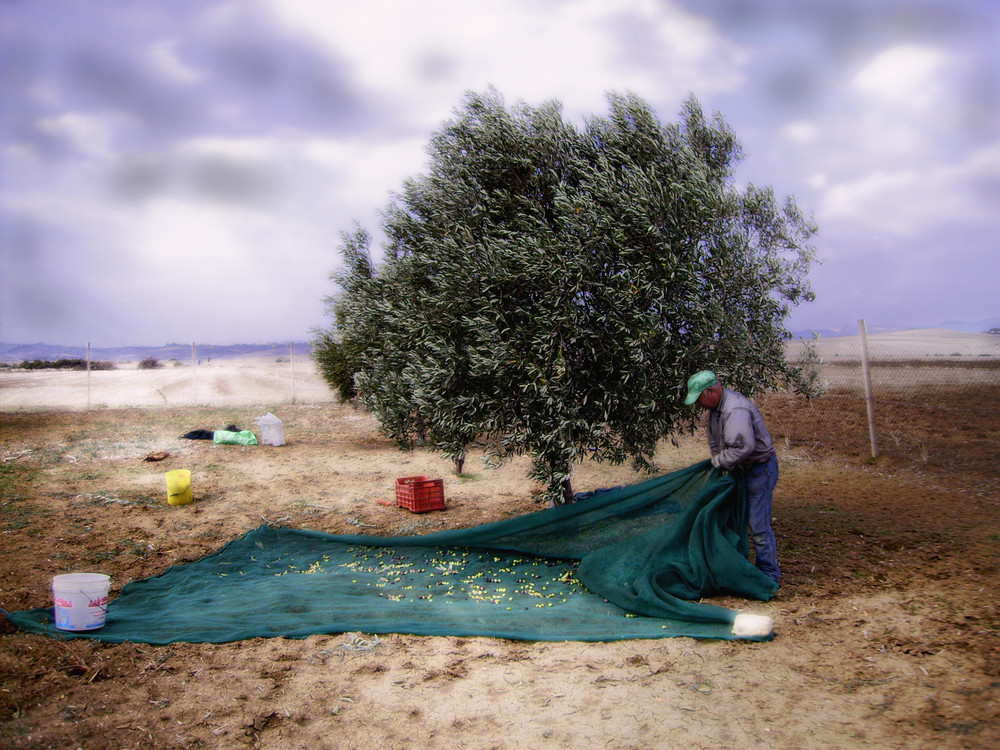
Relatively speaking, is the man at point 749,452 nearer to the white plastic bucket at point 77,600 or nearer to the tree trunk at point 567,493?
the tree trunk at point 567,493

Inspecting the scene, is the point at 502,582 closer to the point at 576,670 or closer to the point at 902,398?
the point at 576,670

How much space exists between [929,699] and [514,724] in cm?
251

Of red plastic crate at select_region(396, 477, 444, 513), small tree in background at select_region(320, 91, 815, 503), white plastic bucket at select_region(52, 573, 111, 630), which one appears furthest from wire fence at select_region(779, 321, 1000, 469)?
white plastic bucket at select_region(52, 573, 111, 630)

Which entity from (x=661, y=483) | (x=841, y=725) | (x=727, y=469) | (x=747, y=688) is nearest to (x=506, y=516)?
(x=661, y=483)

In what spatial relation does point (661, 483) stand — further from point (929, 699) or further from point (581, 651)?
point (929, 699)

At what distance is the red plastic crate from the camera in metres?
9.45

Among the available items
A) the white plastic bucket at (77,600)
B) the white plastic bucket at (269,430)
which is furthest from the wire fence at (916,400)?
the white plastic bucket at (269,430)

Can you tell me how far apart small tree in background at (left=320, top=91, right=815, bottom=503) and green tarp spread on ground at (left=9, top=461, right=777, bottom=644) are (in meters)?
0.69

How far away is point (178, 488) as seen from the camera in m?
9.49

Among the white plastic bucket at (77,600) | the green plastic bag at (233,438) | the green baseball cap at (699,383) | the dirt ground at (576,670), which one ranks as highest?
the green baseball cap at (699,383)

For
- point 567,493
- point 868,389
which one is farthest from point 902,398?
point 567,493

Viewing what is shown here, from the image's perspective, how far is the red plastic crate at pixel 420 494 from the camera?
31.0 ft

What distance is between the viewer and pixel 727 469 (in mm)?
5672

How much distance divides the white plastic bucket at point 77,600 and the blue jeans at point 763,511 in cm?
A: 547
